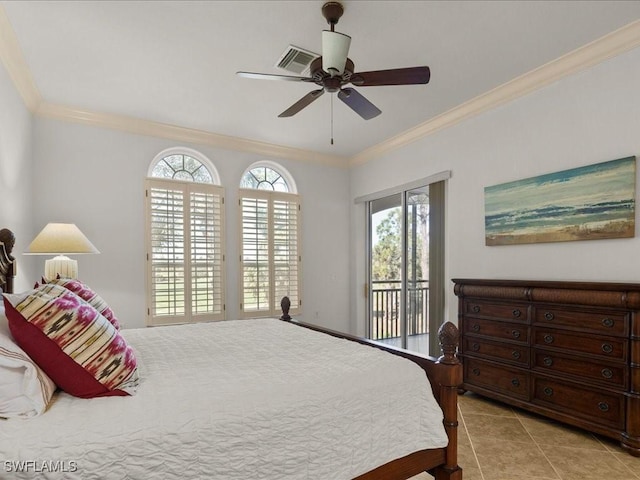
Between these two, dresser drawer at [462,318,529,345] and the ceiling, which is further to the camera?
dresser drawer at [462,318,529,345]

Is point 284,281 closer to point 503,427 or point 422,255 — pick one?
point 422,255

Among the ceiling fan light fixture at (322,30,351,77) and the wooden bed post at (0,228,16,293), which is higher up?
the ceiling fan light fixture at (322,30,351,77)

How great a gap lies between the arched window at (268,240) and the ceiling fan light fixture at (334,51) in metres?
2.88

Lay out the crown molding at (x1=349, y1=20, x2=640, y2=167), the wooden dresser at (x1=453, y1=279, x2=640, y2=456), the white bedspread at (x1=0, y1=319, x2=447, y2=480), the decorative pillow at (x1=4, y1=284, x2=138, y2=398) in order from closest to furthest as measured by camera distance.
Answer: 1. the white bedspread at (x1=0, y1=319, x2=447, y2=480)
2. the decorative pillow at (x1=4, y1=284, x2=138, y2=398)
3. the wooden dresser at (x1=453, y1=279, x2=640, y2=456)
4. the crown molding at (x1=349, y1=20, x2=640, y2=167)

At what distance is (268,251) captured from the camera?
504 cm

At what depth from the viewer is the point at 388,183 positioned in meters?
5.06

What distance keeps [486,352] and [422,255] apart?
160 cm

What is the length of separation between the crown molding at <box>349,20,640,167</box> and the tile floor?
2.76 m

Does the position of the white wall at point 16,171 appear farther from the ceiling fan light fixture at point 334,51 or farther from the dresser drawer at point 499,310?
the dresser drawer at point 499,310

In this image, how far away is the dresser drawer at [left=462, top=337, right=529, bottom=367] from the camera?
9.73 feet

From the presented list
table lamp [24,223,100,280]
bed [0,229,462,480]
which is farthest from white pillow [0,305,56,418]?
table lamp [24,223,100,280]

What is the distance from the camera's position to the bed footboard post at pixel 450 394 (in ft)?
5.65

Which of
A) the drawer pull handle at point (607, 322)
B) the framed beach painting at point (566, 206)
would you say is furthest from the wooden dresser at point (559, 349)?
the framed beach painting at point (566, 206)

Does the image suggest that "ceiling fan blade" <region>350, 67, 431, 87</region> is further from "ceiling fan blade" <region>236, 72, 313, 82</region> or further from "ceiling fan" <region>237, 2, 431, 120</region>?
"ceiling fan blade" <region>236, 72, 313, 82</region>
